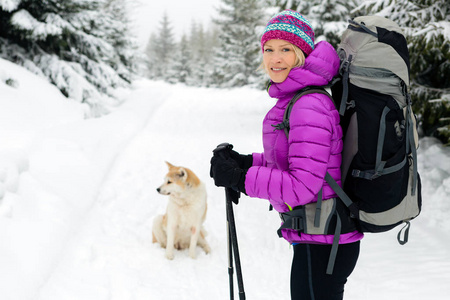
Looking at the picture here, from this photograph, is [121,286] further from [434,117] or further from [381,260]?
[434,117]

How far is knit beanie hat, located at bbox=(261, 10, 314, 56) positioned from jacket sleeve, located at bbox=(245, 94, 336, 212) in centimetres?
38

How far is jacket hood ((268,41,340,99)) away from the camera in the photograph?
1661 millimetres

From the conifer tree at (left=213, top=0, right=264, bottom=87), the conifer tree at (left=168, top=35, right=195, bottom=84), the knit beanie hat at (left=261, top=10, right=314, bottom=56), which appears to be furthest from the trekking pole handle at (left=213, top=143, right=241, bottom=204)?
the conifer tree at (left=168, top=35, right=195, bottom=84)

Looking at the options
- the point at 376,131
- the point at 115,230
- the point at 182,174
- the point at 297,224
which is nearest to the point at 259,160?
the point at 297,224

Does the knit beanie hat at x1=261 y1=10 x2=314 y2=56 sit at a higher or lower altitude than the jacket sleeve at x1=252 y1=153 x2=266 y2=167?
higher

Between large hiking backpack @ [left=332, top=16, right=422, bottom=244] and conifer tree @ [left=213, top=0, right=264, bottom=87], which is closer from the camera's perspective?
large hiking backpack @ [left=332, top=16, right=422, bottom=244]

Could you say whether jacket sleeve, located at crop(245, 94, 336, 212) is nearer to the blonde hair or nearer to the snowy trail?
the blonde hair

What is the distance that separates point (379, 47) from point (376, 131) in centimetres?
44

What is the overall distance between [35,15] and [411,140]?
10.1 metres

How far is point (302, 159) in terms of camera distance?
1549 millimetres

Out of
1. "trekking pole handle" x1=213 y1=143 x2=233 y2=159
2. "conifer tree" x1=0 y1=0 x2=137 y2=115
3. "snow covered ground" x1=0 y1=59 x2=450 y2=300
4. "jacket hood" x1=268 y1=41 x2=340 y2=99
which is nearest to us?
"jacket hood" x1=268 y1=41 x2=340 y2=99

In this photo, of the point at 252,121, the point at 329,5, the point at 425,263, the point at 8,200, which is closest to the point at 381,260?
the point at 425,263

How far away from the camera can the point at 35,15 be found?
869 centimetres

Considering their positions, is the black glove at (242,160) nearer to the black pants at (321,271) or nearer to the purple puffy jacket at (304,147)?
the purple puffy jacket at (304,147)
